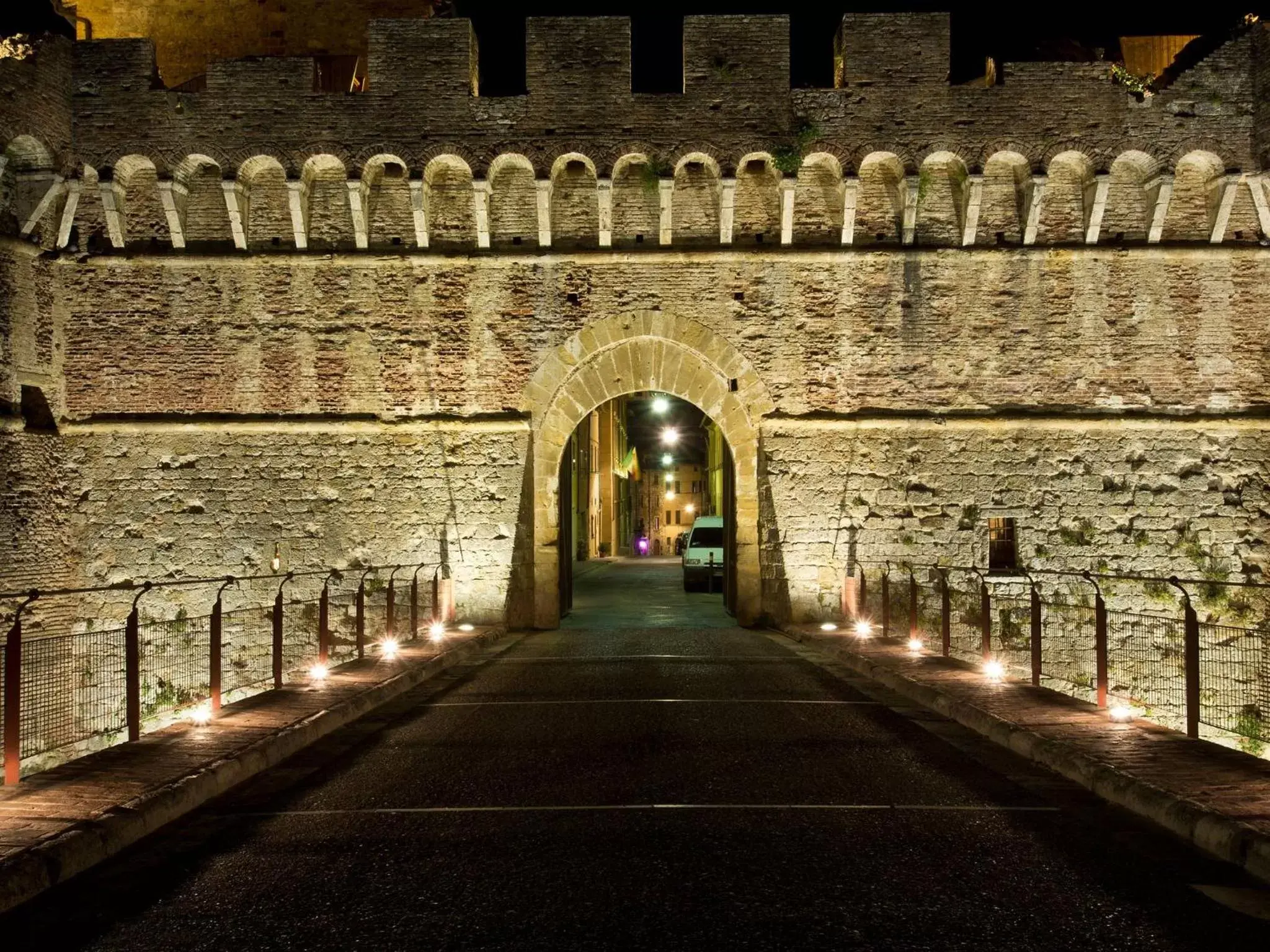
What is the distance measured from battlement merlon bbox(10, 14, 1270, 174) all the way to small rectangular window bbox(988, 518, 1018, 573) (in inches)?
204

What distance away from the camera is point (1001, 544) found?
13.5 m

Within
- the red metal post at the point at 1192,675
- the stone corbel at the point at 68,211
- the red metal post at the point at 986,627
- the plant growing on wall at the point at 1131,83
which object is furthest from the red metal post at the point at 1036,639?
the stone corbel at the point at 68,211

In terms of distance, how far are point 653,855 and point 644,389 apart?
10.1 m

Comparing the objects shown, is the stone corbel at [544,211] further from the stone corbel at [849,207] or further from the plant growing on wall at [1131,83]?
the plant growing on wall at [1131,83]

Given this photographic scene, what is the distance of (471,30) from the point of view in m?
13.4

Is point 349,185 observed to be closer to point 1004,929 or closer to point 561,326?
point 561,326

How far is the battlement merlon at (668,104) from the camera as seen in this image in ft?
43.1

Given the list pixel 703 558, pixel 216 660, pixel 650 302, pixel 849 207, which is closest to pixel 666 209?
pixel 650 302

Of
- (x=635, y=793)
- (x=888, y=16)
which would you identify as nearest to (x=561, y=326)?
(x=888, y=16)

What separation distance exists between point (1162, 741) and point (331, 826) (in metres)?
4.89

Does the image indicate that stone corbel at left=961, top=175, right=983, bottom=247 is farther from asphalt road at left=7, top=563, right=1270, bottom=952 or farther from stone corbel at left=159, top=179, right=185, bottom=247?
stone corbel at left=159, top=179, right=185, bottom=247

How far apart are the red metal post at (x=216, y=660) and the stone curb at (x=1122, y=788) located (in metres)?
5.52

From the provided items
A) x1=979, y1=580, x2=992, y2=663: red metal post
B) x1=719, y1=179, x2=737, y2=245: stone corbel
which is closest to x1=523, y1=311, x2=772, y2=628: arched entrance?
x1=719, y1=179, x2=737, y2=245: stone corbel

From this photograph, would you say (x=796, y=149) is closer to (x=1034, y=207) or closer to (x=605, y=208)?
(x=605, y=208)
